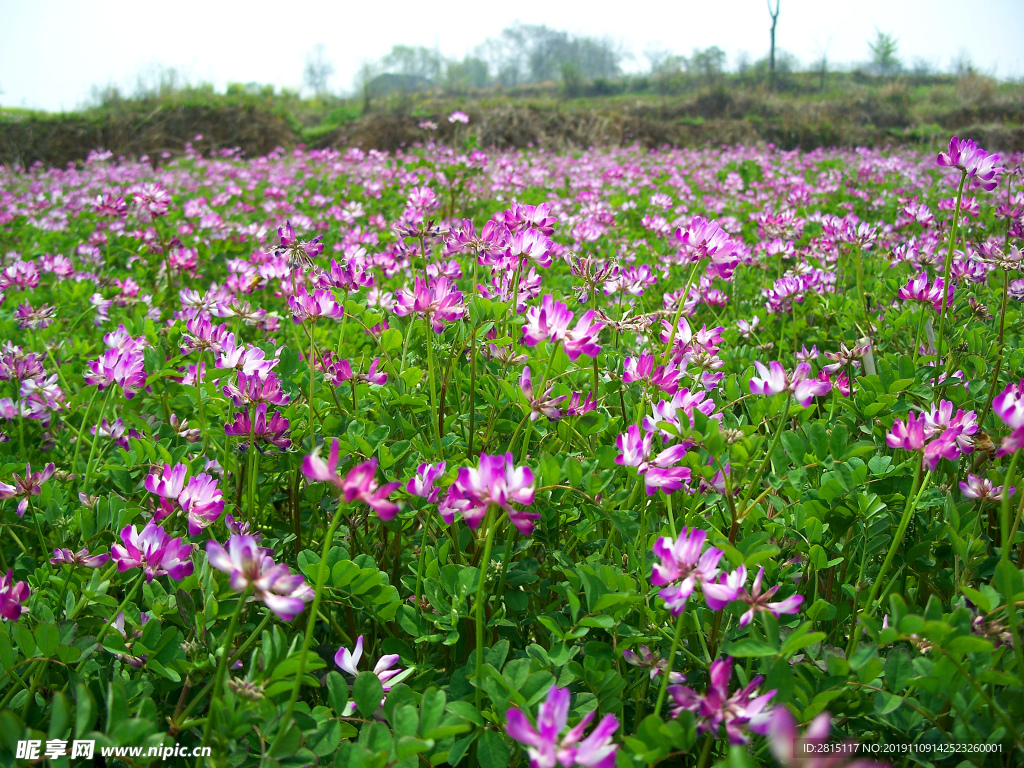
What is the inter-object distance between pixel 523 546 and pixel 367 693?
0.53 m

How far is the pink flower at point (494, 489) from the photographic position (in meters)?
1.02

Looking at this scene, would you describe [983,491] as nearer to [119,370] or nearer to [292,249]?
[292,249]

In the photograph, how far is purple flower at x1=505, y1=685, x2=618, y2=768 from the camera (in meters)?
0.82

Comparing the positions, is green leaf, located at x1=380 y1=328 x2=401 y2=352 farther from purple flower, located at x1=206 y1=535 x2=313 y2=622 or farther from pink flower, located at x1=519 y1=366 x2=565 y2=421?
purple flower, located at x1=206 y1=535 x2=313 y2=622

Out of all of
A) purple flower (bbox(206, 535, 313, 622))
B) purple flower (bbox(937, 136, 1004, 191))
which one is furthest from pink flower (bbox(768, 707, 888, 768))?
purple flower (bbox(937, 136, 1004, 191))

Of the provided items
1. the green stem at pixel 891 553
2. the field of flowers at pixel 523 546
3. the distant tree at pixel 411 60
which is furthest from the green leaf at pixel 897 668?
the distant tree at pixel 411 60

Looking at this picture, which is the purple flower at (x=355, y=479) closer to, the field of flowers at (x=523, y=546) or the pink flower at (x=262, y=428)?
the field of flowers at (x=523, y=546)

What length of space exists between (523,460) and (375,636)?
0.56m

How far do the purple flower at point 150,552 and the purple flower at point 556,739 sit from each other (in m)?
0.78

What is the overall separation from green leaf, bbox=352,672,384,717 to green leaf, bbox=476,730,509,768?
0.67 ft

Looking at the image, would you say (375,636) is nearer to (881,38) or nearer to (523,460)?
(523,460)

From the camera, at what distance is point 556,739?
87 centimetres

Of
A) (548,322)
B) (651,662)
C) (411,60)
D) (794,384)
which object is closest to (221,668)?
(651,662)

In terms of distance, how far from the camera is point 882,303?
334 cm
